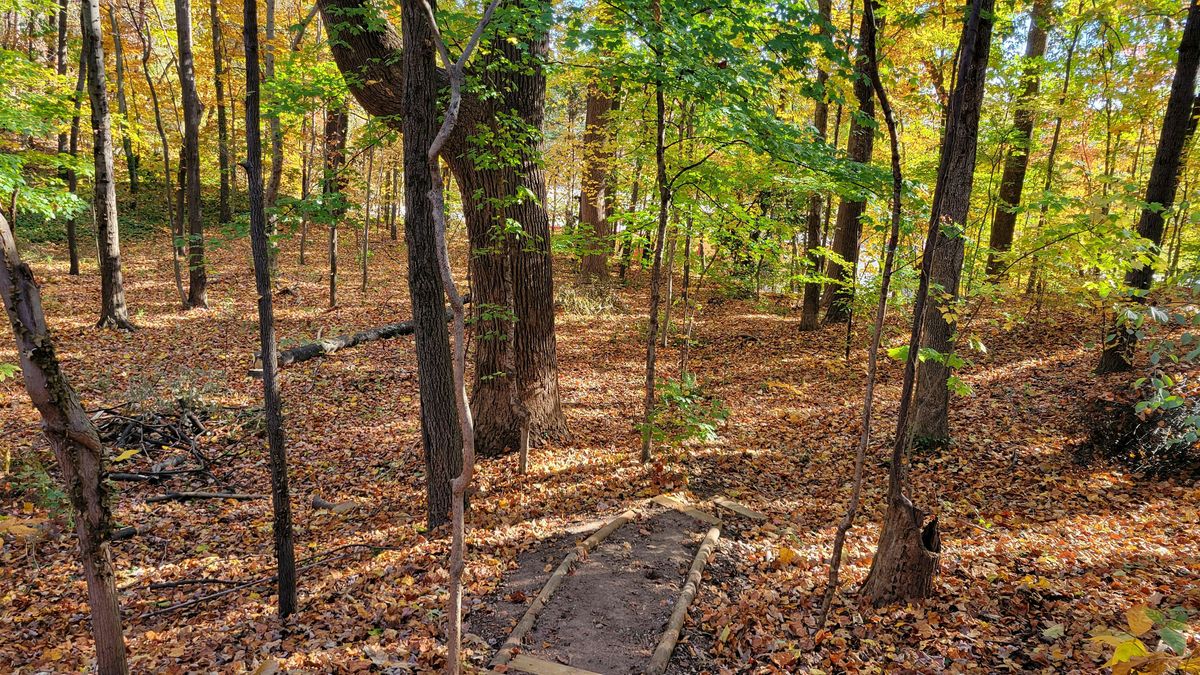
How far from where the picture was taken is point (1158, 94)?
34.7 ft

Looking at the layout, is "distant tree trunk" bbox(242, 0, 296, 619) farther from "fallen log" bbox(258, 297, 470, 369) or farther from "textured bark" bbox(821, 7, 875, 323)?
"textured bark" bbox(821, 7, 875, 323)

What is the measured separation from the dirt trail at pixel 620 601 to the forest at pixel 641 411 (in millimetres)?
41

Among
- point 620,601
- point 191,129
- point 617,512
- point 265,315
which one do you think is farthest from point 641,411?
point 191,129

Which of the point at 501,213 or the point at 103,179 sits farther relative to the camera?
the point at 103,179

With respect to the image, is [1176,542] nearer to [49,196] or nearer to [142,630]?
[142,630]

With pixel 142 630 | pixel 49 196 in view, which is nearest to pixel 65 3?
pixel 49 196

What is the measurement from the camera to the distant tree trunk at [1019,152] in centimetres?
1007

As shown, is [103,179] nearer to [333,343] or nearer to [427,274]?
[333,343]

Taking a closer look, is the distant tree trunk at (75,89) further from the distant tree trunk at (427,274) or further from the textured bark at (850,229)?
the textured bark at (850,229)

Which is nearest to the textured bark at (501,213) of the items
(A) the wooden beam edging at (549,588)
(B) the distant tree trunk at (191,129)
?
(A) the wooden beam edging at (549,588)

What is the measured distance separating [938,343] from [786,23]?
4.66 metres

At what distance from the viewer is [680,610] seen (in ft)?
15.8

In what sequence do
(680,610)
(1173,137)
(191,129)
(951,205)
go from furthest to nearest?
(191,129) < (1173,137) < (951,205) < (680,610)

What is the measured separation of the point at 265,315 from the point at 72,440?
55.6 inches
